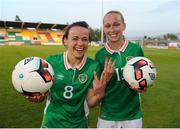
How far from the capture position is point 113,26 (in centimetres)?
407

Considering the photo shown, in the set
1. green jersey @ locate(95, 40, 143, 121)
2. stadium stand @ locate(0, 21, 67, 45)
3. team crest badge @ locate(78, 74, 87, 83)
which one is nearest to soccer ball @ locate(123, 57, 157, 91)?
green jersey @ locate(95, 40, 143, 121)

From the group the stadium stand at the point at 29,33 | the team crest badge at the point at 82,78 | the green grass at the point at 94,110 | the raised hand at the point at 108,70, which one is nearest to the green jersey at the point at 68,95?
the team crest badge at the point at 82,78

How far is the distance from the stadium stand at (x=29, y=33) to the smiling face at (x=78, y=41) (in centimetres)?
7626

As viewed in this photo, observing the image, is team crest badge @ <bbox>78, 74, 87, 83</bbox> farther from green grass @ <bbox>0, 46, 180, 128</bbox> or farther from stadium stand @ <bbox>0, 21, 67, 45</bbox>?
stadium stand @ <bbox>0, 21, 67, 45</bbox>

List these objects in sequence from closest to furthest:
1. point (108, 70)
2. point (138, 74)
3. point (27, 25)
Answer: point (108, 70) < point (138, 74) < point (27, 25)

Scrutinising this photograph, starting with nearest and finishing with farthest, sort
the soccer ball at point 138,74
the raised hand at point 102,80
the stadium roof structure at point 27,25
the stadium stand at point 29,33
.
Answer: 1. the raised hand at point 102,80
2. the soccer ball at point 138,74
3. the stadium stand at point 29,33
4. the stadium roof structure at point 27,25

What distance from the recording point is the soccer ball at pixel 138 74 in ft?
12.5

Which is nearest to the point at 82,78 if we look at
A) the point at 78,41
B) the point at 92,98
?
the point at 92,98

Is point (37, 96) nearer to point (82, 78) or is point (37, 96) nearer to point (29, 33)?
point (82, 78)

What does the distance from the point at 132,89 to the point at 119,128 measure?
525 millimetres

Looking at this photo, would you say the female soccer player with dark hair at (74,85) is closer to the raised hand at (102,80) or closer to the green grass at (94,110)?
the raised hand at (102,80)

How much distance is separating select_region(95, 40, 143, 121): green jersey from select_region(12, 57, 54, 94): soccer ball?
0.83 metres

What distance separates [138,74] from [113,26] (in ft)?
2.22

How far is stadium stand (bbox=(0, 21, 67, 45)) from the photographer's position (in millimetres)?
81100
